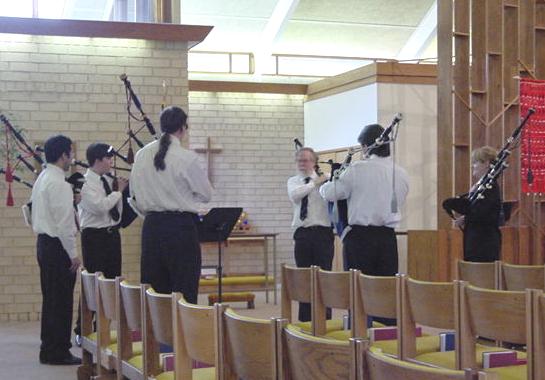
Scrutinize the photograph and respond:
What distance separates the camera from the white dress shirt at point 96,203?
6.28 metres

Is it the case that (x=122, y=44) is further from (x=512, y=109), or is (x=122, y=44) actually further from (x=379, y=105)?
(x=512, y=109)

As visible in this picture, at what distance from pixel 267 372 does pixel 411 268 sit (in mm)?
6660

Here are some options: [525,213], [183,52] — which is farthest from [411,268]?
[183,52]

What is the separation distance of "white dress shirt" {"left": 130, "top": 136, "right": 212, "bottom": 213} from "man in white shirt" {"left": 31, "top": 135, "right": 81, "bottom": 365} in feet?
3.78

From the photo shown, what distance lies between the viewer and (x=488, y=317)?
10.9 ft

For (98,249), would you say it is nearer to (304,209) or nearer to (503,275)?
(304,209)

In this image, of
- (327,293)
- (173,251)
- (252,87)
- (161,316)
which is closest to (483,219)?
(327,293)

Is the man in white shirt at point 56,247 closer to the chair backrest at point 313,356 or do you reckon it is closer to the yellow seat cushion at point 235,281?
the chair backrest at point 313,356

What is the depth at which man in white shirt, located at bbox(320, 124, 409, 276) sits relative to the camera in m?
5.44

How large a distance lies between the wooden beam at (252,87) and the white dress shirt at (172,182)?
7.93 meters

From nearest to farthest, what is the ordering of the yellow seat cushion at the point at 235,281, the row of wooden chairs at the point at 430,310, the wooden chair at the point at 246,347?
the wooden chair at the point at 246,347 → the row of wooden chairs at the point at 430,310 → the yellow seat cushion at the point at 235,281

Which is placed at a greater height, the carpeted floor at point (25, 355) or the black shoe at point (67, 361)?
the black shoe at point (67, 361)

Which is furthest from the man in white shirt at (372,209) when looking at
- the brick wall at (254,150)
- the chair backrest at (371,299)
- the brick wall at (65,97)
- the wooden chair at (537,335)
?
the brick wall at (254,150)

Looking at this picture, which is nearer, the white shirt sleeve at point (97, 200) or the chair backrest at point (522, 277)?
the chair backrest at point (522, 277)
